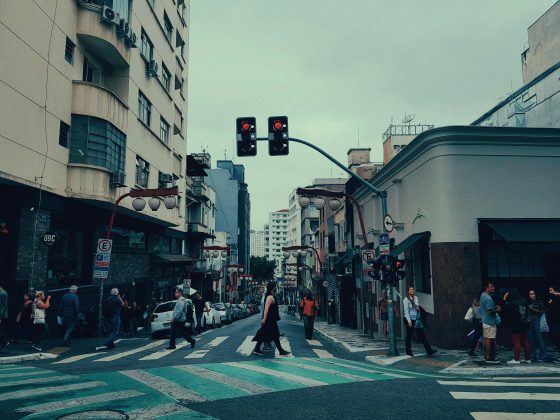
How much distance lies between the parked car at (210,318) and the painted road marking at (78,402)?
16.1 m

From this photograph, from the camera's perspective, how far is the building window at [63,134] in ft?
61.4

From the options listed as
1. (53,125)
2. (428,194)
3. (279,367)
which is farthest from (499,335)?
(53,125)

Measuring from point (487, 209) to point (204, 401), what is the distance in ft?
37.3

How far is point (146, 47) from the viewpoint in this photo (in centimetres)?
2725

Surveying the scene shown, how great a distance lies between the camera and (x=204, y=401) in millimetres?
6680

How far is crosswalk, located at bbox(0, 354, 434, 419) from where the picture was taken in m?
6.34

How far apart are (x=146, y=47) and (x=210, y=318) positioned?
16466 mm

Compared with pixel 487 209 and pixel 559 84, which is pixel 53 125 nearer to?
pixel 487 209

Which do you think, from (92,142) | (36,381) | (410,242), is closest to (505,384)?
(410,242)

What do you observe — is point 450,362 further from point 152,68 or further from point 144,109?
point 152,68

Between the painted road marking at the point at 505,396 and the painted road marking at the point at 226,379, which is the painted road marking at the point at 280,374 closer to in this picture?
the painted road marking at the point at 226,379

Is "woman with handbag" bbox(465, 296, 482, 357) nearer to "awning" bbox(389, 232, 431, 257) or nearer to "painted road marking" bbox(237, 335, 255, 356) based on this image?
"awning" bbox(389, 232, 431, 257)

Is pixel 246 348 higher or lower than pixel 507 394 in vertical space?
lower

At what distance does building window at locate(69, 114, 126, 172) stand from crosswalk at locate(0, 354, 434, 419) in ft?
36.3
